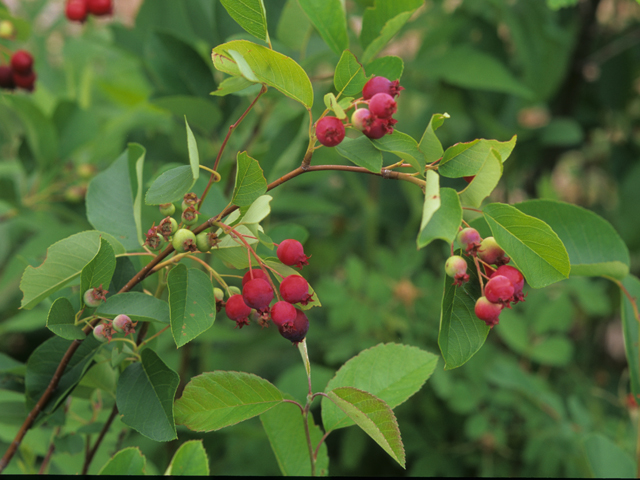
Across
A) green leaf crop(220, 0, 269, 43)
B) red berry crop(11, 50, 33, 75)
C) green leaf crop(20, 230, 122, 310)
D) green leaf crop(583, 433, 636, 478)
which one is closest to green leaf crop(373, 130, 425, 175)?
green leaf crop(220, 0, 269, 43)

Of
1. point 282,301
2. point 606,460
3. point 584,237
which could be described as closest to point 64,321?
point 282,301

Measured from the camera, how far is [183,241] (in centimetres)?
34

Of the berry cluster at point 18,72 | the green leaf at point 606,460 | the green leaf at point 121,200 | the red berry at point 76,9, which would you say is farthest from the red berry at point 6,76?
the green leaf at point 606,460

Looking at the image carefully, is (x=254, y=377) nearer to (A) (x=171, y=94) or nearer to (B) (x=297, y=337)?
(B) (x=297, y=337)

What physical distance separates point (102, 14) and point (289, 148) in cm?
34

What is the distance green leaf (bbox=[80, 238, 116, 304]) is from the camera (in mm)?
354

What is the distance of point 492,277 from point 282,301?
138 mm

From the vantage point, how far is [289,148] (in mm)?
696

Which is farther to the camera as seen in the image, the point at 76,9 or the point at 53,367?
the point at 76,9

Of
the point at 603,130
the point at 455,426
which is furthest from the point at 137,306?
the point at 603,130

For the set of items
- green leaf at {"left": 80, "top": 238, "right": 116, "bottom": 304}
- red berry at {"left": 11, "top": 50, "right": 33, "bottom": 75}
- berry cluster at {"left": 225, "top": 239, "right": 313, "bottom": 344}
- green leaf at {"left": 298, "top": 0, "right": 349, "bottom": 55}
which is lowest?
berry cluster at {"left": 225, "top": 239, "right": 313, "bottom": 344}

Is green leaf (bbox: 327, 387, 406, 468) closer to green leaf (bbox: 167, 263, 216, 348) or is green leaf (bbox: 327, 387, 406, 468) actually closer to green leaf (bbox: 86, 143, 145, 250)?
green leaf (bbox: 167, 263, 216, 348)

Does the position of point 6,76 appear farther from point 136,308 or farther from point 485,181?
point 485,181

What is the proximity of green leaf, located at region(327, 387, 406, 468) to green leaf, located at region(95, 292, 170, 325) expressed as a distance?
0.13 metres
